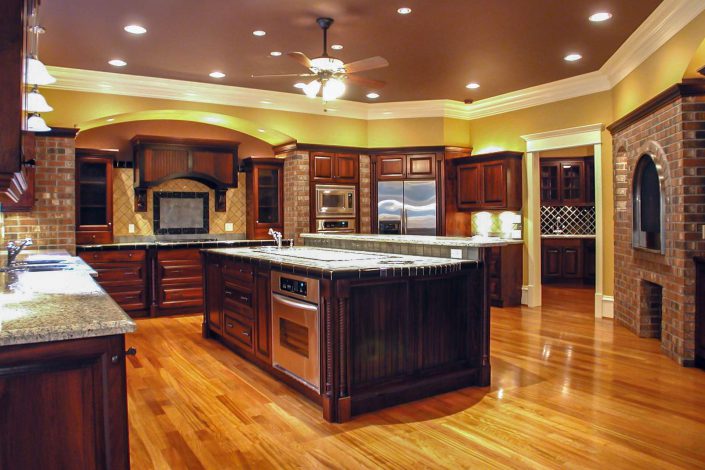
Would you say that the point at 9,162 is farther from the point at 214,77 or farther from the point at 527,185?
the point at 527,185

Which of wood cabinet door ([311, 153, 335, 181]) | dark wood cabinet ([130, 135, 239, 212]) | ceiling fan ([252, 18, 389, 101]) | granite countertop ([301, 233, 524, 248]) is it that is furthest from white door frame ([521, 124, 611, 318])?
dark wood cabinet ([130, 135, 239, 212])

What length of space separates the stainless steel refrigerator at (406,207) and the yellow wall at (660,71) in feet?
8.68

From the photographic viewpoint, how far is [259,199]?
7707 mm

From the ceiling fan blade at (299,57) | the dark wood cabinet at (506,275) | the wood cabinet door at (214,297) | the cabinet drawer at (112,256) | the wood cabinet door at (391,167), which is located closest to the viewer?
the ceiling fan blade at (299,57)

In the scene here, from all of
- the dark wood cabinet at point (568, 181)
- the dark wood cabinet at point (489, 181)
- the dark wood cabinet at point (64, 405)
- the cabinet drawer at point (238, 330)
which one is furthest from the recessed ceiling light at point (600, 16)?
the dark wood cabinet at point (568, 181)

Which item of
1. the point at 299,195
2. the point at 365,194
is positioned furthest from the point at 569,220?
the point at 299,195

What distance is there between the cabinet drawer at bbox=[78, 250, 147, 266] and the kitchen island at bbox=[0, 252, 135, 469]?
4.77m

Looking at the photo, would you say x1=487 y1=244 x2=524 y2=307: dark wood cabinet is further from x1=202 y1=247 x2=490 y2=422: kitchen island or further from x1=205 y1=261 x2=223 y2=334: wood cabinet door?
x1=205 y1=261 x2=223 y2=334: wood cabinet door

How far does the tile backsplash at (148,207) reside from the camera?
7004 mm

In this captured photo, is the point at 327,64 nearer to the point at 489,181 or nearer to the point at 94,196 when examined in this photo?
the point at 489,181

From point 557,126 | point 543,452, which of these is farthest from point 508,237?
point 543,452

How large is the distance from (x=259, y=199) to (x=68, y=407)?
615 cm

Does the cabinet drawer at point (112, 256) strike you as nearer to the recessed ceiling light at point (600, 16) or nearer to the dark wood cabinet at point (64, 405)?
the dark wood cabinet at point (64, 405)

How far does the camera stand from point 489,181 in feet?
23.6
